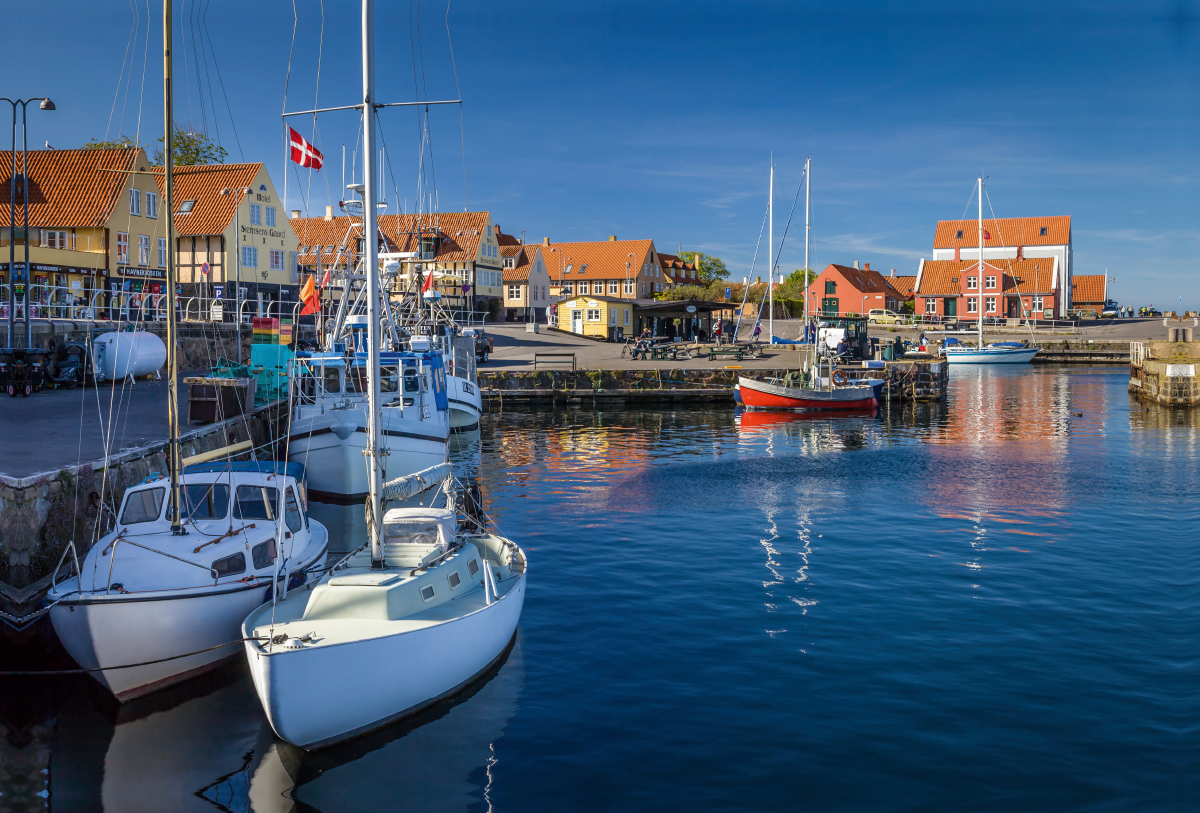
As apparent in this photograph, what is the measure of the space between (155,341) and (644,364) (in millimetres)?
29576

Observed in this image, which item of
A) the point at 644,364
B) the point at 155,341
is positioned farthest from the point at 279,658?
the point at 644,364

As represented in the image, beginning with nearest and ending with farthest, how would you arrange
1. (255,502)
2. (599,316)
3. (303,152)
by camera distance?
(255,502), (303,152), (599,316)

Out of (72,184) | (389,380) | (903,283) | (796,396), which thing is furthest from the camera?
(903,283)

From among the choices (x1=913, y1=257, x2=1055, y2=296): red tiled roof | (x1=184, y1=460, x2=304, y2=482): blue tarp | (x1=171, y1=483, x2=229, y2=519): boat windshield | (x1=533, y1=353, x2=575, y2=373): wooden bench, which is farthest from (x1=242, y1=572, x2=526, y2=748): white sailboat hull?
(x1=913, y1=257, x2=1055, y2=296): red tiled roof

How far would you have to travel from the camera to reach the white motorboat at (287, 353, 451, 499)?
2284 cm

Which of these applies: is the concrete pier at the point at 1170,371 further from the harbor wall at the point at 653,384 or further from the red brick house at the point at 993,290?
the red brick house at the point at 993,290

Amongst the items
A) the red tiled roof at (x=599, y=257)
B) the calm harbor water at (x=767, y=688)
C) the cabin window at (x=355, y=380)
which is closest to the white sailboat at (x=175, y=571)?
the calm harbor water at (x=767, y=688)

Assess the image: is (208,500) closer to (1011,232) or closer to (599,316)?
(599,316)

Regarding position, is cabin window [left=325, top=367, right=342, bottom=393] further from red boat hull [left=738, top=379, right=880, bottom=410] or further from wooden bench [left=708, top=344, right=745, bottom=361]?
wooden bench [left=708, top=344, right=745, bottom=361]

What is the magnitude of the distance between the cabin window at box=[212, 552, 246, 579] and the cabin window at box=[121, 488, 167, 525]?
1725 mm

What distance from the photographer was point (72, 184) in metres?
50.1

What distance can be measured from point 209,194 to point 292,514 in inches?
2049

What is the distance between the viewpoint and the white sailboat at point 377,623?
32.2ft

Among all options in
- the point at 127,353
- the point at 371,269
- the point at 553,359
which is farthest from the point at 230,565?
the point at 553,359
